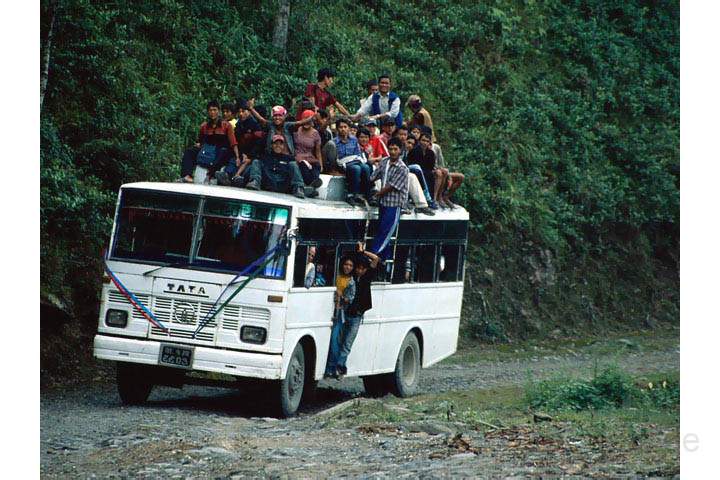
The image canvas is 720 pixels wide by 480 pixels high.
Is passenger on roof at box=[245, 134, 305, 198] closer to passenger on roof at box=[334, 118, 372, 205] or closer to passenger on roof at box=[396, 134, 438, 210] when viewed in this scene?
passenger on roof at box=[334, 118, 372, 205]

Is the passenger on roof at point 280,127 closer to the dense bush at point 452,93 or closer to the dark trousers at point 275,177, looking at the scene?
the dark trousers at point 275,177

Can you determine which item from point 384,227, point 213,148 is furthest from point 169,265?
point 384,227

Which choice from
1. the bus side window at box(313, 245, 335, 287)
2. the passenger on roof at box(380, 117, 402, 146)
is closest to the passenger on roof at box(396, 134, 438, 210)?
the passenger on roof at box(380, 117, 402, 146)

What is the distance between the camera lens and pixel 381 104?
16766 millimetres

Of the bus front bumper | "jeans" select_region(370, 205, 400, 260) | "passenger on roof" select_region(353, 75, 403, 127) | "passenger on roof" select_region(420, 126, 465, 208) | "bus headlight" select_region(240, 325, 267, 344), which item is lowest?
the bus front bumper

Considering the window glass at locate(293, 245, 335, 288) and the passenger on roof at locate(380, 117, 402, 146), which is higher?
the passenger on roof at locate(380, 117, 402, 146)

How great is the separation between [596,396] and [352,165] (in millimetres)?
3880

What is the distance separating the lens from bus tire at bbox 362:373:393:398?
16453 millimetres

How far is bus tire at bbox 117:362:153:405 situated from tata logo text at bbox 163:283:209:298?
1053 mm

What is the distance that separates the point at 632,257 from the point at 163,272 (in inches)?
707

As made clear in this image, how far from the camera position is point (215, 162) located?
14.7 m

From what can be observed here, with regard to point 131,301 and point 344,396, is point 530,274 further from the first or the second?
point 131,301

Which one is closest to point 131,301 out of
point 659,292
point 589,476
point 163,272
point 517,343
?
point 163,272

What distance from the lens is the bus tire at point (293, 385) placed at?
44.0ft
